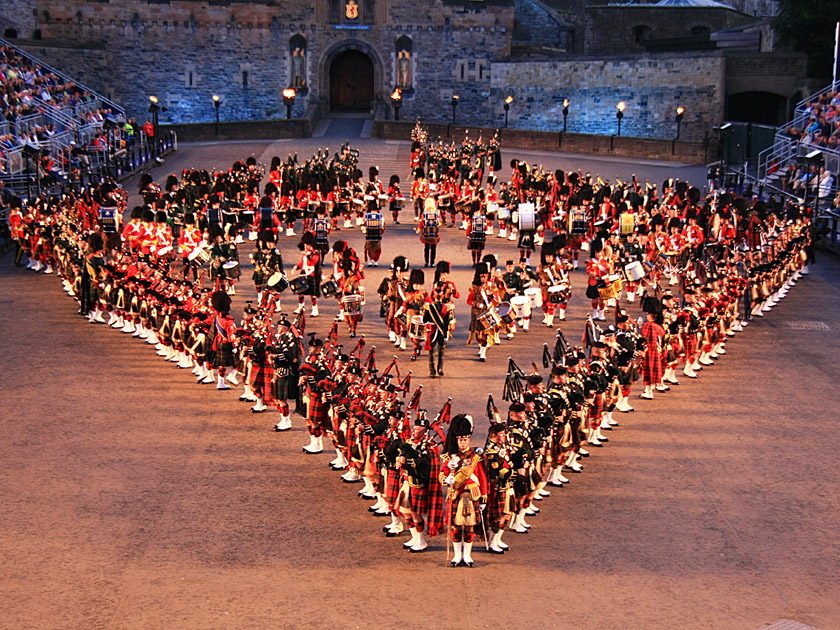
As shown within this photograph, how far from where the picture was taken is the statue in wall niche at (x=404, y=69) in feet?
174

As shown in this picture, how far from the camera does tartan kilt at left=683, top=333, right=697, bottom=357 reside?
666 inches

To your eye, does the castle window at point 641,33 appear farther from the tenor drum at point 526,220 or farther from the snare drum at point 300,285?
the snare drum at point 300,285

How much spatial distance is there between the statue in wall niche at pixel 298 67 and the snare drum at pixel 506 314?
3686 centimetres

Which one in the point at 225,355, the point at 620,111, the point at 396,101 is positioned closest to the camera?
the point at 225,355

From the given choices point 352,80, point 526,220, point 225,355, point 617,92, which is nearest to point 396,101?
point 352,80

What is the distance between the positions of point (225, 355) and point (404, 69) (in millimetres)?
39570

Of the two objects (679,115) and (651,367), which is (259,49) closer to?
(679,115)

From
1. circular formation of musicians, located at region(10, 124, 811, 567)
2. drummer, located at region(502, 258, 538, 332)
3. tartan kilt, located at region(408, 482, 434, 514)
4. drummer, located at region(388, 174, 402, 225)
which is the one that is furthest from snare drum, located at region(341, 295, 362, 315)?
drummer, located at region(388, 174, 402, 225)

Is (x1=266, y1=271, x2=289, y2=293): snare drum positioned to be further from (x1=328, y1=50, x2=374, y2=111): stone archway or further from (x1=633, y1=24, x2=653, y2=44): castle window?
(x1=633, y1=24, x2=653, y2=44): castle window

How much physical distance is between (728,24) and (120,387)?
149 feet

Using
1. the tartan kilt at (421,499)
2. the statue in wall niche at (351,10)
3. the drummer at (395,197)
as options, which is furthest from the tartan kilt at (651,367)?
the statue in wall niche at (351,10)

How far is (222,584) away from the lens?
34.2ft

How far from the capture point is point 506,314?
1828cm

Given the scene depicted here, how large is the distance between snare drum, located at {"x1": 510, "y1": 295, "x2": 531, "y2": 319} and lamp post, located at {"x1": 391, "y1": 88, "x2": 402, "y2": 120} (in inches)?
1249
